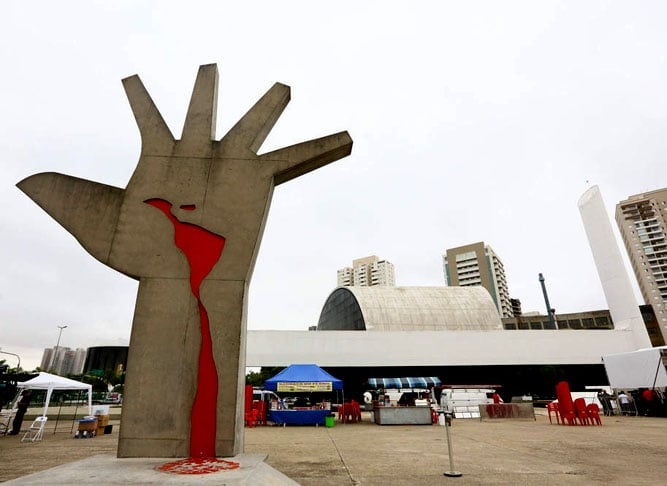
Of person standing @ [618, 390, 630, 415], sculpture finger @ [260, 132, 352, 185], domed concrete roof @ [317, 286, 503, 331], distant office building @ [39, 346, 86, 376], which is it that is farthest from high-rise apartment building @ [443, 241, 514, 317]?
distant office building @ [39, 346, 86, 376]

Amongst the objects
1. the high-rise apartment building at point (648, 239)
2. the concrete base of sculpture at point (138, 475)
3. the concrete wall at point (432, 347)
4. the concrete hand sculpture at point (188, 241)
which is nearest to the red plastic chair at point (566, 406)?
the concrete hand sculpture at point (188, 241)

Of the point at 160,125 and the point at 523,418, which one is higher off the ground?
the point at 160,125

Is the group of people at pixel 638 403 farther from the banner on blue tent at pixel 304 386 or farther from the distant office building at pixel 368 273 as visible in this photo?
the distant office building at pixel 368 273

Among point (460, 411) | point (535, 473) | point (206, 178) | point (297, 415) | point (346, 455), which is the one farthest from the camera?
point (460, 411)

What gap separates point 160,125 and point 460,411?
22750mm

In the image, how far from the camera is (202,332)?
6.32m

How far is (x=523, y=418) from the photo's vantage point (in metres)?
20.6

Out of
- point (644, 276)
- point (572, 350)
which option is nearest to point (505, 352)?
point (572, 350)

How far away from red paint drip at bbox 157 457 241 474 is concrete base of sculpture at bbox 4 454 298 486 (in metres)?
0.12

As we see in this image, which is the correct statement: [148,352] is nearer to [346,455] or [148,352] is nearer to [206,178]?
[206,178]

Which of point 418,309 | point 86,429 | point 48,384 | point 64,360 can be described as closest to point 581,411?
point 86,429

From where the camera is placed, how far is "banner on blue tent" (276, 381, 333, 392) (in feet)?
59.4

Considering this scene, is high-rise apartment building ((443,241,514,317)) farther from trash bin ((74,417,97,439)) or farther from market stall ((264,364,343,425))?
trash bin ((74,417,97,439))

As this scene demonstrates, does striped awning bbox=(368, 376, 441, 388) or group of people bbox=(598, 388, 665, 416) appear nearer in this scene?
group of people bbox=(598, 388, 665, 416)
